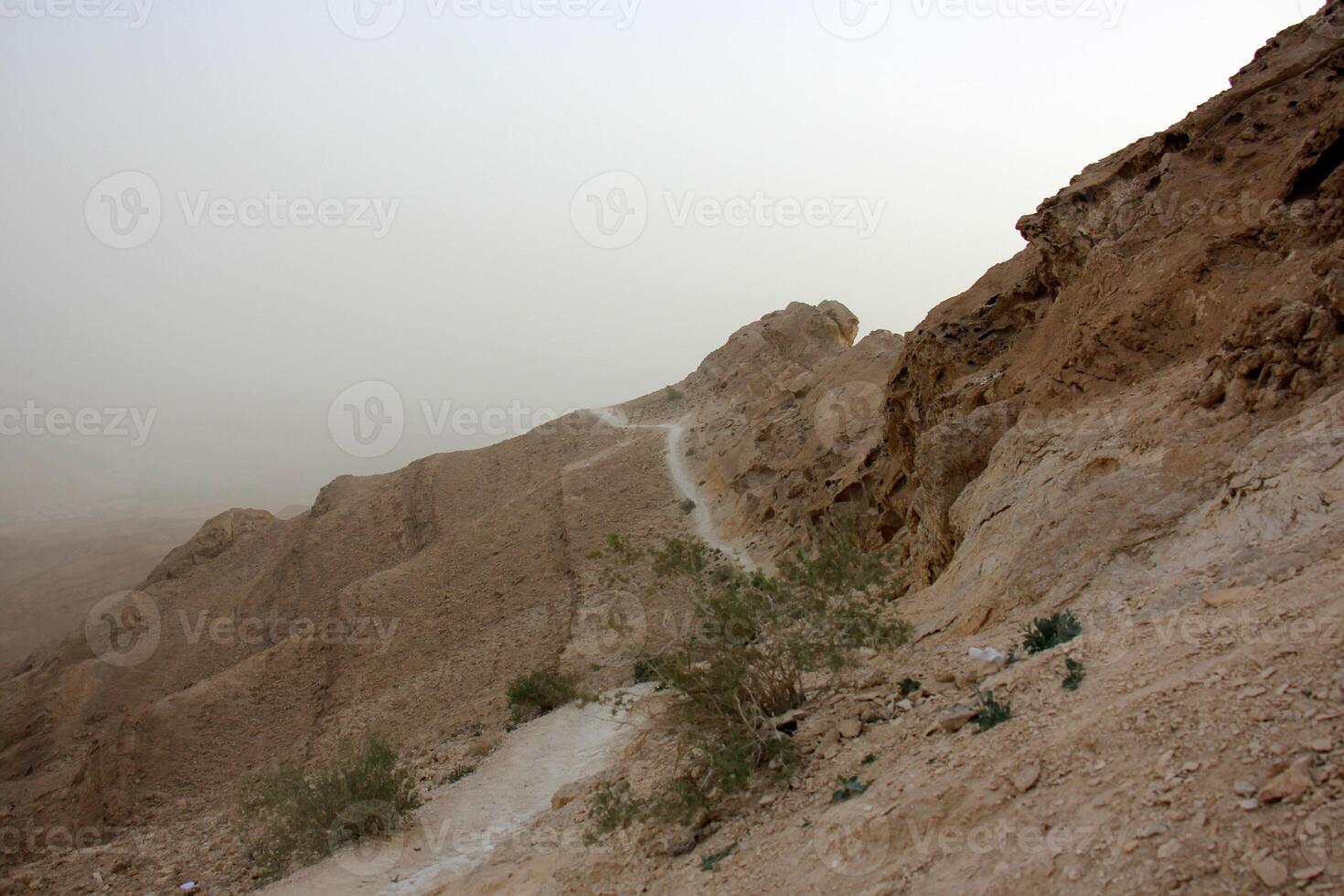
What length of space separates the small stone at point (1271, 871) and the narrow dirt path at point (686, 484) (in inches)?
701

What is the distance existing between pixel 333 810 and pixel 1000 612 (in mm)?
8591

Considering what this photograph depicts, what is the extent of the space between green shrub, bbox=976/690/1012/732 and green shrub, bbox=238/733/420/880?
26.7 ft

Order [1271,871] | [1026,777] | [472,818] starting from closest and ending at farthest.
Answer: [1271,871] → [1026,777] → [472,818]

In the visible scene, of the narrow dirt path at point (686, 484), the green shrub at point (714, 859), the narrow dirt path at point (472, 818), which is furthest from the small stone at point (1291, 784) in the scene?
the narrow dirt path at point (686, 484)

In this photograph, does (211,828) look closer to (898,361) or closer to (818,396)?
(898,361)

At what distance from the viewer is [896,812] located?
5.21 m

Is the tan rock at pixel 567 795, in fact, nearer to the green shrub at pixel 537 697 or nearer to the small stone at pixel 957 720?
the small stone at pixel 957 720

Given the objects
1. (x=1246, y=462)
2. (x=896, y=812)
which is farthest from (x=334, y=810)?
(x=1246, y=462)

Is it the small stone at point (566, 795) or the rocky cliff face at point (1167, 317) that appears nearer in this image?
the rocky cliff face at point (1167, 317)

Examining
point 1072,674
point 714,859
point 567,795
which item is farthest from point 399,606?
point 1072,674

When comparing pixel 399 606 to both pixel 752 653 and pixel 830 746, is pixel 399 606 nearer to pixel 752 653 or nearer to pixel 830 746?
pixel 752 653

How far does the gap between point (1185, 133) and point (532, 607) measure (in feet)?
53.3

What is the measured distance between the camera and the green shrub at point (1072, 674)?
229 inches

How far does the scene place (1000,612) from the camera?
852cm
